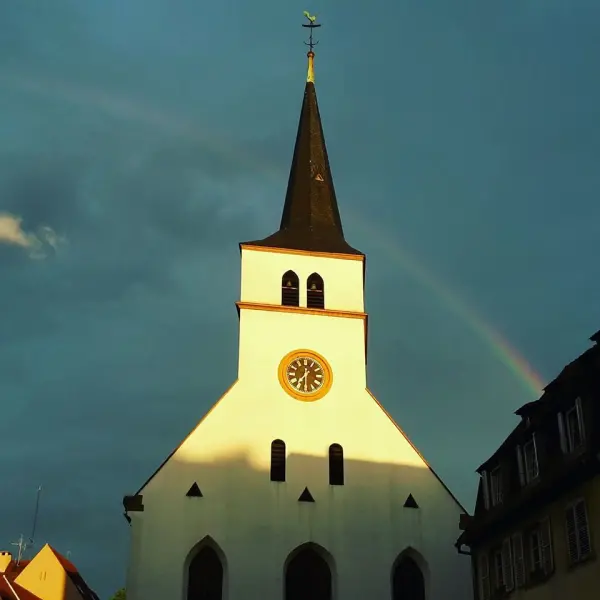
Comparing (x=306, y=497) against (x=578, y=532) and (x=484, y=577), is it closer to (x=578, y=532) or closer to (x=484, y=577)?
(x=484, y=577)

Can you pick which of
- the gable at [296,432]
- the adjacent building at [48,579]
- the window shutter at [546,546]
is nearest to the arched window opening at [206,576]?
the gable at [296,432]

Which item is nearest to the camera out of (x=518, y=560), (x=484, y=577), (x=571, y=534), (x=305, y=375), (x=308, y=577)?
(x=571, y=534)

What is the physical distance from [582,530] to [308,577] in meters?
13.3

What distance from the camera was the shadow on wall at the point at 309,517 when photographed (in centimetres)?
3000

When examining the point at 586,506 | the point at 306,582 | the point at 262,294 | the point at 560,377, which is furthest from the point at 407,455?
the point at 586,506

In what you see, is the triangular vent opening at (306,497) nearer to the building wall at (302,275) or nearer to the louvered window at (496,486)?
the louvered window at (496,486)

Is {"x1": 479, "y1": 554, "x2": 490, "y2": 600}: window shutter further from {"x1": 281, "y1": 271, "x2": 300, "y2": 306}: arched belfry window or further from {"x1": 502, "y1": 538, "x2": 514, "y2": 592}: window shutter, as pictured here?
{"x1": 281, "y1": 271, "x2": 300, "y2": 306}: arched belfry window

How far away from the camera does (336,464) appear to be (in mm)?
32125

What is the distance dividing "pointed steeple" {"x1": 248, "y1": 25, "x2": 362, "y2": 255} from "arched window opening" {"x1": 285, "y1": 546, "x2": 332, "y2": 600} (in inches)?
504

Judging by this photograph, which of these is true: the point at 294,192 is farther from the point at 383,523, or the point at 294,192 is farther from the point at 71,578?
the point at 71,578

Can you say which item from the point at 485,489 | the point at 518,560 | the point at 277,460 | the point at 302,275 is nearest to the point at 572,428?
the point at 518,560

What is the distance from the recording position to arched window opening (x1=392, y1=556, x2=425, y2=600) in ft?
98.8

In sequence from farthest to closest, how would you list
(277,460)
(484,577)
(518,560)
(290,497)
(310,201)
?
(310,201), (277,460), (290,497), (484,577), (518,560)

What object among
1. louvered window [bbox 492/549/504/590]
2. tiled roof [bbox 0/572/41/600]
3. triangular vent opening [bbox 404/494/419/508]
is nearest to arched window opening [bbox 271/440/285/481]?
triangular vent opening [bbox 404/494/419/508]
